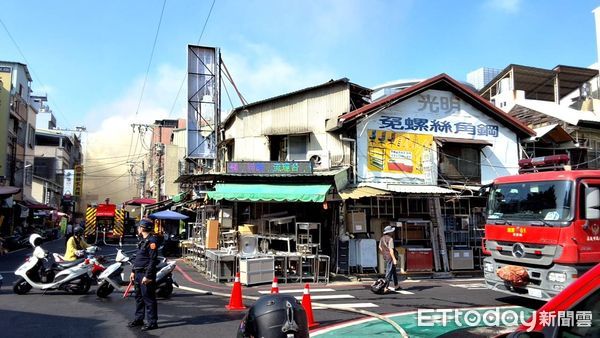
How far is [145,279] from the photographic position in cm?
729

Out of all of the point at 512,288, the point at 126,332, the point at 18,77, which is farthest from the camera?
the point at 18,77

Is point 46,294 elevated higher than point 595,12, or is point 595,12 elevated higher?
point 595,12

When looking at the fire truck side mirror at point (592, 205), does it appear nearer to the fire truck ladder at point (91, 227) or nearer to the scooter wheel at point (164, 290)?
the scooter wheel at point (164, 290)

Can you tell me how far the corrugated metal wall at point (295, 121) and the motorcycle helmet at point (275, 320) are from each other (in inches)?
492

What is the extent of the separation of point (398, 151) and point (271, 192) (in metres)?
5.29

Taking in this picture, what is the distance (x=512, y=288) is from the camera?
920cm

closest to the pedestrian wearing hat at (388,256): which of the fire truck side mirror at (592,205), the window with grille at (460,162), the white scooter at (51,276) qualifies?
the fire truck side mirror at (592,205)

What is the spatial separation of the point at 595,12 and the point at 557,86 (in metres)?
5.36

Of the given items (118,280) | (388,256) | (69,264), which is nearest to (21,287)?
(69,264)

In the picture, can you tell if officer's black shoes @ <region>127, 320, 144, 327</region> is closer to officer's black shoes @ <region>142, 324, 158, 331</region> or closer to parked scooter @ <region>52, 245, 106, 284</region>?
officer's black shoes @ <region>142, 324, 158, 331</region>

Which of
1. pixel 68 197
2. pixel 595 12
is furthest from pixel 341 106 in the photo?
pixel 68 197

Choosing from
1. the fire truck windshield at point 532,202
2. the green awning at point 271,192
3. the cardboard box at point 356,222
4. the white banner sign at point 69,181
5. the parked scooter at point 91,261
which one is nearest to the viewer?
the fire truck windshield at point 532,202

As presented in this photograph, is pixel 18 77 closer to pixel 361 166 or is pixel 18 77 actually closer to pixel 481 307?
pixel 361 166

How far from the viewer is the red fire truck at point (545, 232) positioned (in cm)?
838
